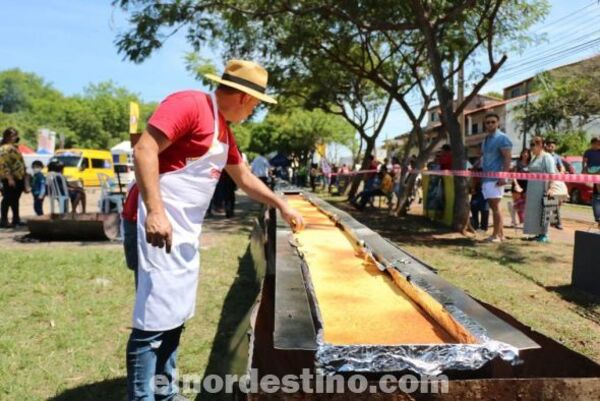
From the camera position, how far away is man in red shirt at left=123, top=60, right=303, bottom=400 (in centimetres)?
212

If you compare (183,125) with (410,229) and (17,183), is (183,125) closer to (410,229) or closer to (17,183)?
(17,183)

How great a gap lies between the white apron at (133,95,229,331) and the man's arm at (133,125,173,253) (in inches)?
5.8

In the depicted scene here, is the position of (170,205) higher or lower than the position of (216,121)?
lower

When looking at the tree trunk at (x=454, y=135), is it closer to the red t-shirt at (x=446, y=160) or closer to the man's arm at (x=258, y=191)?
the red t-shirt at (x=446, y=160)

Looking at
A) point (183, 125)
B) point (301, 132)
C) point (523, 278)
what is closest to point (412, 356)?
point (183, 125)

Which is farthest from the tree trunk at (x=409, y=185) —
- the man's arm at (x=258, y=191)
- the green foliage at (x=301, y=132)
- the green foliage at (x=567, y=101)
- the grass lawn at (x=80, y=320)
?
the green foliage at (x=301, y=132)

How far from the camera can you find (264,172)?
51.5 ft

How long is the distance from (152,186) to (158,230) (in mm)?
183

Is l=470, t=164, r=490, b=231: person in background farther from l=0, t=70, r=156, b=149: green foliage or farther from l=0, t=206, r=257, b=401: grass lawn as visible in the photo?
l=0, t=70, r=156, b=149: green foliage

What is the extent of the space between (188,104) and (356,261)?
69.4 inches

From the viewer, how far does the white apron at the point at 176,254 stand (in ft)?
7.26

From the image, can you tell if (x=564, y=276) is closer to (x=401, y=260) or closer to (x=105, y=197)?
(x=401, y=260)

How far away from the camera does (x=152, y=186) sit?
209cm

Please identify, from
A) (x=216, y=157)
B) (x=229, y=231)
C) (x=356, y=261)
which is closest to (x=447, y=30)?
(x=229, y=231)
